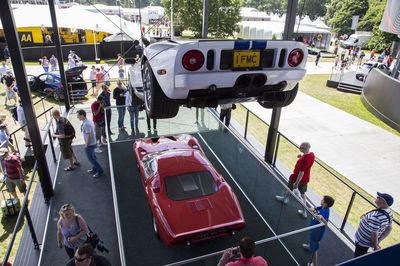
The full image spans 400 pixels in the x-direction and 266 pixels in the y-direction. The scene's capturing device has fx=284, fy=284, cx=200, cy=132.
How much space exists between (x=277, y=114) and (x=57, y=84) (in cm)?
1091

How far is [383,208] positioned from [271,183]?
5.77 ft

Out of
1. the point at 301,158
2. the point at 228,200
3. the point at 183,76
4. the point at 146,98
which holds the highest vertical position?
the point at 183,76

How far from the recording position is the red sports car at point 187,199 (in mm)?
4312

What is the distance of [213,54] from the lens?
10.8 ft

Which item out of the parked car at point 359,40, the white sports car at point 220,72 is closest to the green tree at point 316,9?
the parked car at point 359,40

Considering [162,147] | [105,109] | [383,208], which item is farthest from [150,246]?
[105,109]

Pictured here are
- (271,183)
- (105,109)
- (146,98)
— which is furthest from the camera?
(105,109)

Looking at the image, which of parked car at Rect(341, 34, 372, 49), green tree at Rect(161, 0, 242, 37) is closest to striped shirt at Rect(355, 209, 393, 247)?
green tree at Rect(161, 0, 242, 37)

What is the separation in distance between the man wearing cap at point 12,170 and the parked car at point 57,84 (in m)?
7.51

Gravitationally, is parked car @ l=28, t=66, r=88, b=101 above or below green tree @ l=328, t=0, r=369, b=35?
below

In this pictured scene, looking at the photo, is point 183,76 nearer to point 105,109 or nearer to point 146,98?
point 146,98

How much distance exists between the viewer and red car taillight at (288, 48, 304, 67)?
12.0 feet

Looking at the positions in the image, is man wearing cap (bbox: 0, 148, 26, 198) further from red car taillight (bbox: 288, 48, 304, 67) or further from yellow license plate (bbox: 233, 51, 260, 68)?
red car taillight (bbox: 288, 48, 304, 67)

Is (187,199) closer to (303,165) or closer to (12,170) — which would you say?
(303,165)
